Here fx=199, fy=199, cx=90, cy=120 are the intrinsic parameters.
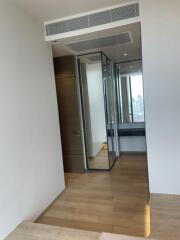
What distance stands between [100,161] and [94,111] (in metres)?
1.13

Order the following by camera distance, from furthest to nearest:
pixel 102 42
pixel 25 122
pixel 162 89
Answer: pixel 102 42 < pixel 25 122 < pixel 162 89

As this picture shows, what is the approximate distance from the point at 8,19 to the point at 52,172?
2120 mm

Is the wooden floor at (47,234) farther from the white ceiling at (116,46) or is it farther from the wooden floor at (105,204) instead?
the white ceiling at (116,46)

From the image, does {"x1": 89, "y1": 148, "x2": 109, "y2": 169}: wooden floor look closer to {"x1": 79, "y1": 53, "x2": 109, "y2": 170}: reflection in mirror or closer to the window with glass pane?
{"x1": 79, "y1": 53, "x2": 109, "y2": 170}: reflection in mirror

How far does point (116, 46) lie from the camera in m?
3.63

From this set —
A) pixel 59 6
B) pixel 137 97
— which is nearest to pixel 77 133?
pixel 137 97

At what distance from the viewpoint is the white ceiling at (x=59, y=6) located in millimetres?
2379

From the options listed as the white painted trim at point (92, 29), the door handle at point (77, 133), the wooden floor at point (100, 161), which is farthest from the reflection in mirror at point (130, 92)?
the white painted trim at point (92, 29)

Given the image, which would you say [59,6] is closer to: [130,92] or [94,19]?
[94,19]

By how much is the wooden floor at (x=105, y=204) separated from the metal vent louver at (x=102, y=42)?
245 cm

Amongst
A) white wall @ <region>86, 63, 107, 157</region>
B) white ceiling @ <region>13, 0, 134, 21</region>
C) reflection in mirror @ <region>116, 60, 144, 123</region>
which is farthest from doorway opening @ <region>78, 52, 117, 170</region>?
white ceiling @ <region>13, 0, 134, 21</region>

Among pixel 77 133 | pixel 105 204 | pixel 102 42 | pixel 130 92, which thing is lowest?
pixel 105 204

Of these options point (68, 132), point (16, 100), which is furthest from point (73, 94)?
point (16, 100)

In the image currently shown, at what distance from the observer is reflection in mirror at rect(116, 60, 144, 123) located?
510cm
